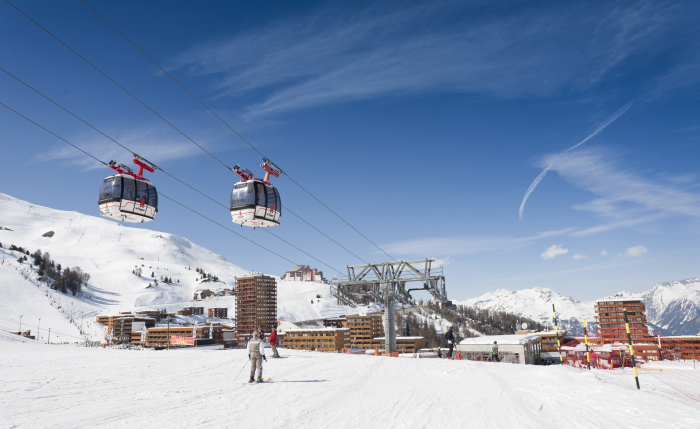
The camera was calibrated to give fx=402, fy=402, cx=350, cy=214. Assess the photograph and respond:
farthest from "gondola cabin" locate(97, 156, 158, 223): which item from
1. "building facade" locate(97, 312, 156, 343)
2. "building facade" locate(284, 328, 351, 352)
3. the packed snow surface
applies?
"building facade" locate(97, 312, 156, 343)

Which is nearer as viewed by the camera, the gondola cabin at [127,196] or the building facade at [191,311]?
the gondola cabin at [127,196]

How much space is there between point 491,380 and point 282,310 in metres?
151

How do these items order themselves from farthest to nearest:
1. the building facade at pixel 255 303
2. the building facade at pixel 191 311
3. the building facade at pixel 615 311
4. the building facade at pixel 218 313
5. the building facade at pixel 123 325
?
1. the building facade at pixel 218 313
2. the building facade at pixel 191 311
3. the building facade at pixel 255 303
4. the building facade at pixel 123 325
5. the building facade at pixel 615 311

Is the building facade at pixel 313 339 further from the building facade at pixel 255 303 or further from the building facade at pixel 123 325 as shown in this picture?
the building facade at pixel 255 303

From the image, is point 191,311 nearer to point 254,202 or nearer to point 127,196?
point 127,196

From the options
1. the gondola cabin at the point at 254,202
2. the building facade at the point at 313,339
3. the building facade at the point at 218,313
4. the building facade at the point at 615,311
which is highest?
the gondola cabin at the point at 254,202

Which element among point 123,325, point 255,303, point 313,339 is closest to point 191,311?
point 255,303

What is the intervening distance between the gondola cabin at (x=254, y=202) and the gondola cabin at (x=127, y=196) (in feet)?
15.3

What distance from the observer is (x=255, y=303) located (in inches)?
4951

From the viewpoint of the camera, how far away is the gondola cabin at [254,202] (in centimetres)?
2280

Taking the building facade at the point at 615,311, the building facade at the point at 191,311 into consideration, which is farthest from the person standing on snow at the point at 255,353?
the building facade at the point at 191,311

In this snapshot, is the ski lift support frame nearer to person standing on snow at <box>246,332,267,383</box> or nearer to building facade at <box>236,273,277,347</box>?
person standing on snow at <box>246,332,267,383</box>

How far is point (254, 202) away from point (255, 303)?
10970cm

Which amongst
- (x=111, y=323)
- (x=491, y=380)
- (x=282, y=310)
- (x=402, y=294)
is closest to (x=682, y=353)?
(x=402, y=294)
